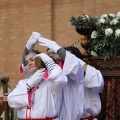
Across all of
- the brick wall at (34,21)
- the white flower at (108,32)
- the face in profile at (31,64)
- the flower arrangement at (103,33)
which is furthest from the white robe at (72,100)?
the brick wall at (34,21)

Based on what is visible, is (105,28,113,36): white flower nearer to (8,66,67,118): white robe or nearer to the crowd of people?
the crowd of people

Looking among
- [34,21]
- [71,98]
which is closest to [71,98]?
[71,98]

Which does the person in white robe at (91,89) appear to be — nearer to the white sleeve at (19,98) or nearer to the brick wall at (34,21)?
the white sleeve at (19,98)

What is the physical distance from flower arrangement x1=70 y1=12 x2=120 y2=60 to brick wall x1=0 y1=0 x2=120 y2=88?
1.49 metres

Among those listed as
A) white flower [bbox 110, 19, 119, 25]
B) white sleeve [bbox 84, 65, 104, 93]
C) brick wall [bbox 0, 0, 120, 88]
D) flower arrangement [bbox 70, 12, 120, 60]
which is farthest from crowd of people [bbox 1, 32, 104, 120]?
brick wall [bbox 0, 0, 120, 88]

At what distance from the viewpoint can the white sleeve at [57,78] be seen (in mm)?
2449

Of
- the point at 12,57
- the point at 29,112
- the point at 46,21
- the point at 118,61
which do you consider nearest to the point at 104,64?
the point at 118,61

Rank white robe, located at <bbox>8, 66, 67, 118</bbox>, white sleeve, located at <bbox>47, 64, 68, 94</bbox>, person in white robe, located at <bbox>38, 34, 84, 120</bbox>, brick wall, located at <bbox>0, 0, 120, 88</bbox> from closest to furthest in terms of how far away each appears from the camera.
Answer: white sleeve, located at <bbox>47, 64, 68, 94</bbox> < white robe, located at <bbox>8, 66, 67, 118</bbox> < person in white robe, located at <bbox>38, 34, 84, 120</bbox> < brick wall, located at <bbox>0, 0, 120, 88</bbox>

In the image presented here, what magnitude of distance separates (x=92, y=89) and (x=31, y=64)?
1.62ft

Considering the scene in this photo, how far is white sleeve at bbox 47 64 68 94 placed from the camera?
8.04 ft

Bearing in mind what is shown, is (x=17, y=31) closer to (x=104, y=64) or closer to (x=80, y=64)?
(x=104, y=64)

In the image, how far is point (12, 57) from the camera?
5.58 meters

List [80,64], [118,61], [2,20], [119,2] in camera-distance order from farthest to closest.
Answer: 1. [2,20]
2. [119,2]
3. [118,61]
4. [80,64]

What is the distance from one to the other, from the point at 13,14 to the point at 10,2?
0.19m
